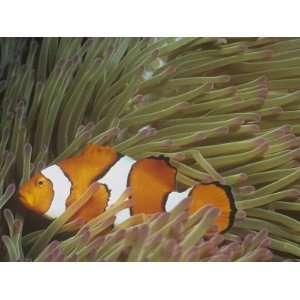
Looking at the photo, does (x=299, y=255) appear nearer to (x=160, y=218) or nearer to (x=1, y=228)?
Answer: (x=160, y=218)

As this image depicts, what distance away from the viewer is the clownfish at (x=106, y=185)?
6.16 ft

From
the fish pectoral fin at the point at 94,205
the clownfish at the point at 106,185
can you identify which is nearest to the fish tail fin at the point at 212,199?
the clownfish at the point at 106,185

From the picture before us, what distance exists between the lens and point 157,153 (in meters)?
1.89

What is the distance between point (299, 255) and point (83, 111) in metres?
0.71

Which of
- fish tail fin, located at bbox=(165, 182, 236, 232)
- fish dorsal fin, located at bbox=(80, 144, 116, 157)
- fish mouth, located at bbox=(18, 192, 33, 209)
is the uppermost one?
fish dorsal fin, located at bbox=(80, 144, 116, 157)

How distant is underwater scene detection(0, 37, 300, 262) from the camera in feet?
6.12

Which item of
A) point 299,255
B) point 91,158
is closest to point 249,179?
point 299,255

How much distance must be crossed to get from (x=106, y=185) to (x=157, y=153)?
163 millimetres

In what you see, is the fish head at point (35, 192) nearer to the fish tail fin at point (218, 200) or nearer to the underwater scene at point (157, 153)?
the underwater scene at point (157, 153)

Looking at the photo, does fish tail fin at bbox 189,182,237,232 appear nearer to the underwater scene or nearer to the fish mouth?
the underwater scene

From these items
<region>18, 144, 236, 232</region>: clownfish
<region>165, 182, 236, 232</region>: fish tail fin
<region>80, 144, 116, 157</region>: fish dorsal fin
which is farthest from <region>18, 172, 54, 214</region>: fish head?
<region>165, 182, 236, 232</region>: fish tail fin

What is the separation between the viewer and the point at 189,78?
1918 millimetres

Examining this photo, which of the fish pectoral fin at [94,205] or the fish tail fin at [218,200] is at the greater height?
the fish tail fin at [218,200]
